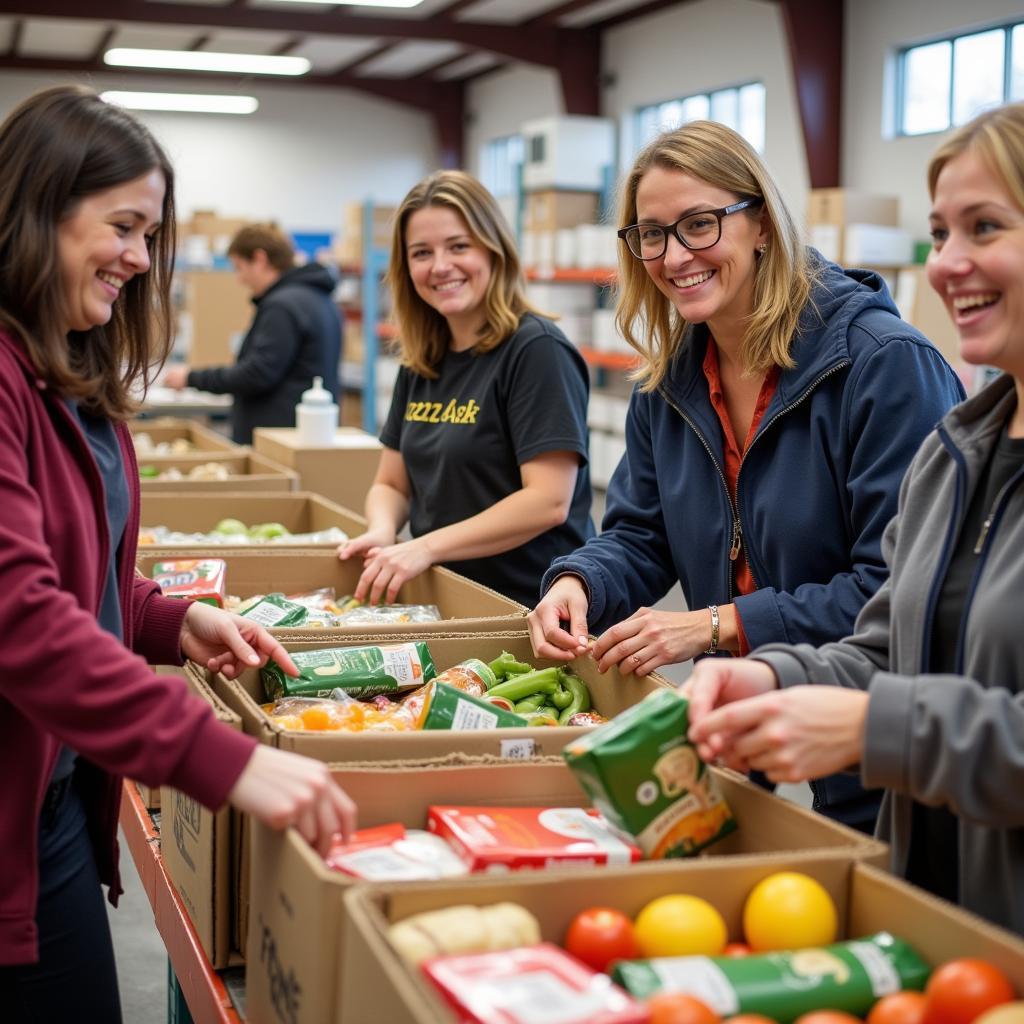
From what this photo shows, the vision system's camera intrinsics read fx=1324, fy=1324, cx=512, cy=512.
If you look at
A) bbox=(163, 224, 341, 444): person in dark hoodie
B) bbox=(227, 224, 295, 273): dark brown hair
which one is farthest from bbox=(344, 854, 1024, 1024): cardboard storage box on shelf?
bbox=(227, 224, 295, 273): dark brown hair

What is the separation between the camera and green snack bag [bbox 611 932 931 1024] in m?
1.13

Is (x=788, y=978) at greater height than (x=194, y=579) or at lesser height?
lesser

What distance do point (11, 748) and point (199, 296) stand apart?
8.84m

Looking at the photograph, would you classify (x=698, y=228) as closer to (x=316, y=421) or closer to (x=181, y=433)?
(x=316, y=421)

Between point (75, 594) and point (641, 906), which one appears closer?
point (641, 906)

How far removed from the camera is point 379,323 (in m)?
12.2

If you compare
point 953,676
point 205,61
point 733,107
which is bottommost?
point 953,676

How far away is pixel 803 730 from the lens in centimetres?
131

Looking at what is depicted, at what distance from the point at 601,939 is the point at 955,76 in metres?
7.95

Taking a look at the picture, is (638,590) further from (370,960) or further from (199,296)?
(199,296)

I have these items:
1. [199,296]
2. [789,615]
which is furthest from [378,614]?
[199,296]

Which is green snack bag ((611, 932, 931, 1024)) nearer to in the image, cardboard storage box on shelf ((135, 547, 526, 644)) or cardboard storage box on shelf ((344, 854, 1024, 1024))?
cardboard storage box on shelf ((344, 854, 1024, 1024))

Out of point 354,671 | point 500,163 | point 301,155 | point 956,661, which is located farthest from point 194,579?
point 301,155

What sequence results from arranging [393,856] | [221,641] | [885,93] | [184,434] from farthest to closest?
[885,93] < [184,434] < [221,641] < [393,856]
